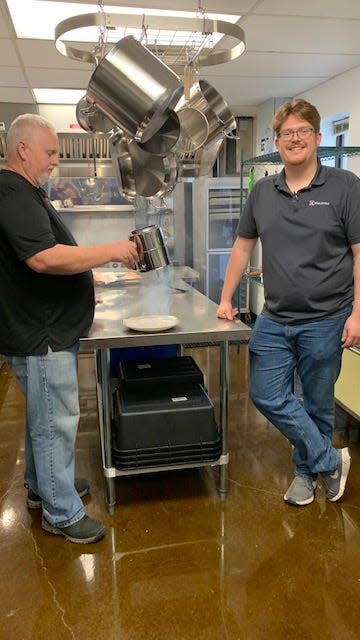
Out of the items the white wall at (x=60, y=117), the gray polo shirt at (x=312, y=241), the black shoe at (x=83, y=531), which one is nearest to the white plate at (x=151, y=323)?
the gray polo shirt at (x=312, y=241)

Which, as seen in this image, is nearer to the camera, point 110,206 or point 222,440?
point 222,440

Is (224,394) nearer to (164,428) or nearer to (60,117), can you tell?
(164,428)

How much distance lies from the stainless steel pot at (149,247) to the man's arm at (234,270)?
38 centimetres

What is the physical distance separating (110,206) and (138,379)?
2.54 m

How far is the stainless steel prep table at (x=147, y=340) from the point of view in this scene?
6.17ft

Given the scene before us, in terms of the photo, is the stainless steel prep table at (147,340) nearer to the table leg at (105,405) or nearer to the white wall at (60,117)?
the table leg at (105,405)

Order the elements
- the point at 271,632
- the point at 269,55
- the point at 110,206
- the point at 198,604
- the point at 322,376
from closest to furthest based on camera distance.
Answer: the point at 271,632, the point at 198,604, the point at 322,376, the point at 269,55, the point at 110,206

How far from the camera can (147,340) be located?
74.1 inches

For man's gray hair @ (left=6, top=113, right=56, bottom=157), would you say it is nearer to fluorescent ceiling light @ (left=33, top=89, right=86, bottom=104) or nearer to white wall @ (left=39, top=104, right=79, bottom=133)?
fluorescent ceiling light @ (left=33, top=89, right=86, bottom=104)

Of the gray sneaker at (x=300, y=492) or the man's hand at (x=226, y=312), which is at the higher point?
the man's hand at (x=226, y=312)

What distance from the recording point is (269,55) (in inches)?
126

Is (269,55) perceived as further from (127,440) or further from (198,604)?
(198,604)

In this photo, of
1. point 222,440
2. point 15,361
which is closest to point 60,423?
point 15,361

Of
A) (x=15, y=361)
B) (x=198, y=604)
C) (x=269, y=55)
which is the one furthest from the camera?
(x=269, y=55)
